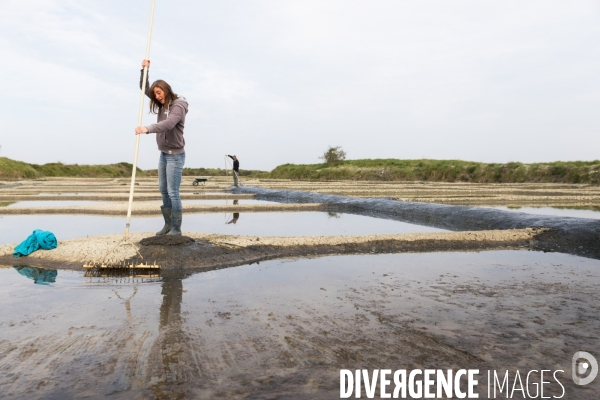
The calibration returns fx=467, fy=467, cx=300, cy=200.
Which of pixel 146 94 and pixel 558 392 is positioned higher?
pixel 146 94

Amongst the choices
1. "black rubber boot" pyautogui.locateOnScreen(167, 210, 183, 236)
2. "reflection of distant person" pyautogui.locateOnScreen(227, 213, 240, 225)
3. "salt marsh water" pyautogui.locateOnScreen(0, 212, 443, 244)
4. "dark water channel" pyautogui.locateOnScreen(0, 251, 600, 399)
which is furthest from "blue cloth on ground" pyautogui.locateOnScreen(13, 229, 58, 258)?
"reflection of distant person" pyautogui.locateOnScreen(227, 213, 240, 225)

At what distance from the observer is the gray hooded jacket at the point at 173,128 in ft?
19.6

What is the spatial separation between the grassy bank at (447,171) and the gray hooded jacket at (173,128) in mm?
32223

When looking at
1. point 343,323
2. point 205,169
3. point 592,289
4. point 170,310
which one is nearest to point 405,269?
point 592,289

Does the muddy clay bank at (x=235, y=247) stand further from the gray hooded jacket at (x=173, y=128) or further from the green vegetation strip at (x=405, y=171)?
the green vegetation strip at (x=405, y=171)

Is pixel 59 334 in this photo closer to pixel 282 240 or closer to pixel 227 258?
pixel 227 258

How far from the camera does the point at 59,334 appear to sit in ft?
11.0

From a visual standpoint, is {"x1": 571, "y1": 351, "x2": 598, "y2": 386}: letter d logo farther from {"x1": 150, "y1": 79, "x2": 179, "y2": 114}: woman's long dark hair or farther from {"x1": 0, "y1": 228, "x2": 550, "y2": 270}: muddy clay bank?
{"x1": 150, "y1": 79, "x2": 179, "y2": 114}: woman's long dark hair

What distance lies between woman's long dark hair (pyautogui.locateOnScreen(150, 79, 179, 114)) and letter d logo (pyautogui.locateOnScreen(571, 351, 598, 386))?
5.24m

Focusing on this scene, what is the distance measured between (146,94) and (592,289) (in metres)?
5.77

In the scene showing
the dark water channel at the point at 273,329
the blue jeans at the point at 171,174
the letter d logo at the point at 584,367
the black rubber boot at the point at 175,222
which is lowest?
the dark water channel at the point at 273,329

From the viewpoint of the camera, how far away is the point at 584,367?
2.77 m

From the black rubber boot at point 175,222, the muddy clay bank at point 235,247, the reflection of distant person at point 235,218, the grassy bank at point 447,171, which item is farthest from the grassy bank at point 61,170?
the black rubber boot at point 175,222

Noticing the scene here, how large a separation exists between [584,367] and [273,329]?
79.0 inches
